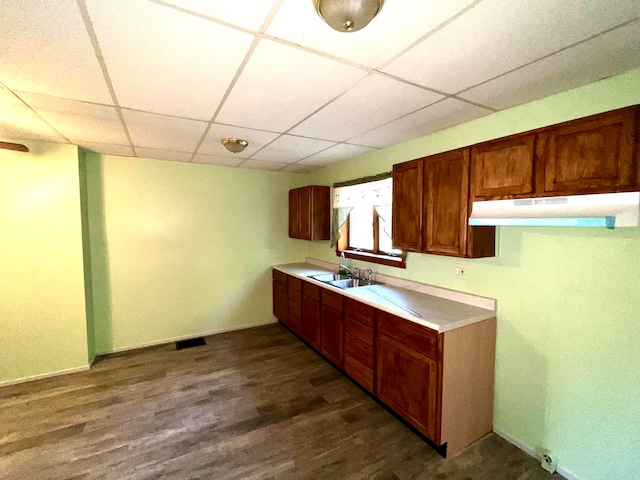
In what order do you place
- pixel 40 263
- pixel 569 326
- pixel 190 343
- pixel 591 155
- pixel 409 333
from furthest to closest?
pixel 190 343
pixel 40 263
pixel 409 333
pixel 569 326
pixel 591 155

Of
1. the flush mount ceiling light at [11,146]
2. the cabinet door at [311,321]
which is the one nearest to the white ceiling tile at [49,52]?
the flush mount ceiling light at [11,146]

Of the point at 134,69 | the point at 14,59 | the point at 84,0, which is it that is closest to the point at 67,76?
the point at 14,59

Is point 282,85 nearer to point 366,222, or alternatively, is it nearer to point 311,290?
point 366,222

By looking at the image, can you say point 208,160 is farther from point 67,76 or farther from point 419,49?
point 419,49

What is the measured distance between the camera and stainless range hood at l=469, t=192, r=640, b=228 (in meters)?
1.31

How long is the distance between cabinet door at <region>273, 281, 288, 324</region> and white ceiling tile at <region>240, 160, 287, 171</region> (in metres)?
1.75

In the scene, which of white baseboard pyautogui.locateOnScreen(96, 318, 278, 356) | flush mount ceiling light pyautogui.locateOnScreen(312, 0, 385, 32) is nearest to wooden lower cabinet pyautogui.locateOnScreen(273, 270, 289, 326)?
white baseboard pyautogui.locateOnScreen(96, 318, 278, 356)

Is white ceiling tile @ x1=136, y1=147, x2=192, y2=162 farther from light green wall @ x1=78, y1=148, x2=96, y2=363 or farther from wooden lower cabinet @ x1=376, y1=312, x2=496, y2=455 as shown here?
wooden lower cabinet @ x1=376, y1=312, x2=496, y2=455

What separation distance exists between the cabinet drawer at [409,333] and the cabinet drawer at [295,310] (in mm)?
1544

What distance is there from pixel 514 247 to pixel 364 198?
1668mm

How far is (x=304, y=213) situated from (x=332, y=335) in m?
1.80

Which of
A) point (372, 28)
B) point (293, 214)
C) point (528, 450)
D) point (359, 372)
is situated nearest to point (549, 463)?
point (528, 450)

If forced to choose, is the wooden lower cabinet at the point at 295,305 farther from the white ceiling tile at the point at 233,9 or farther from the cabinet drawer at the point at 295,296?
the white ceiling tile at the point at 233,9

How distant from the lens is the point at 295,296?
150 inches
